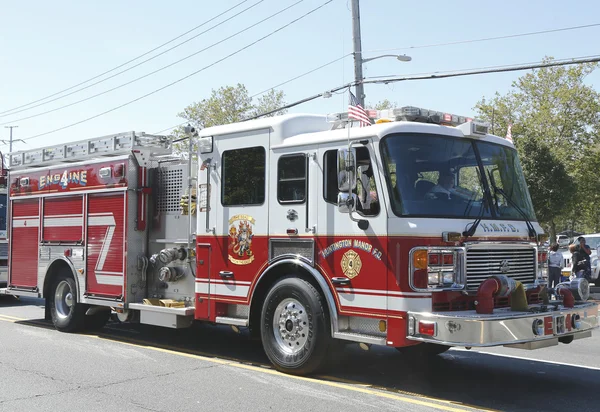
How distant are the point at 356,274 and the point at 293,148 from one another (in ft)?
5.40

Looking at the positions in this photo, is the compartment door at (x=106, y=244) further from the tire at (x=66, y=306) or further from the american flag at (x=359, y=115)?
the american flag at (x=359, y=115)

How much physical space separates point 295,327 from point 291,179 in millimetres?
1626

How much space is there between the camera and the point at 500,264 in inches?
279

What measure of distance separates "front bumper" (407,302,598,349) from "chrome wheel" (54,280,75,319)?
21.2 feet

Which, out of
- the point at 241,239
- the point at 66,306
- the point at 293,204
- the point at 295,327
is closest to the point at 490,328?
the point at 295,327

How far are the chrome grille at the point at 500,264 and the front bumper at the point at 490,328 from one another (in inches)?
15.3

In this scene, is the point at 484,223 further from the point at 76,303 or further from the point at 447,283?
the point at 76,303

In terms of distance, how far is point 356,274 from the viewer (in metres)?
6.95

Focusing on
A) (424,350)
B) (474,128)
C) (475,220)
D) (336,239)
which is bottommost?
(424,350)

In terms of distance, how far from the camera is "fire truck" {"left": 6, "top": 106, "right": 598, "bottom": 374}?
658 centimetres

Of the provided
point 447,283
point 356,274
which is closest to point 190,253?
point 356,274

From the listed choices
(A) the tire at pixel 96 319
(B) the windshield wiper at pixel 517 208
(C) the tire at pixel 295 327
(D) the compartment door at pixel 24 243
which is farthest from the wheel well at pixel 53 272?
(B) the windshield wiper at pixel 517 208

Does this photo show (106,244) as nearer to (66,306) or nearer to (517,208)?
(66,306)

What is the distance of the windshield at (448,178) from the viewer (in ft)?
22.3
